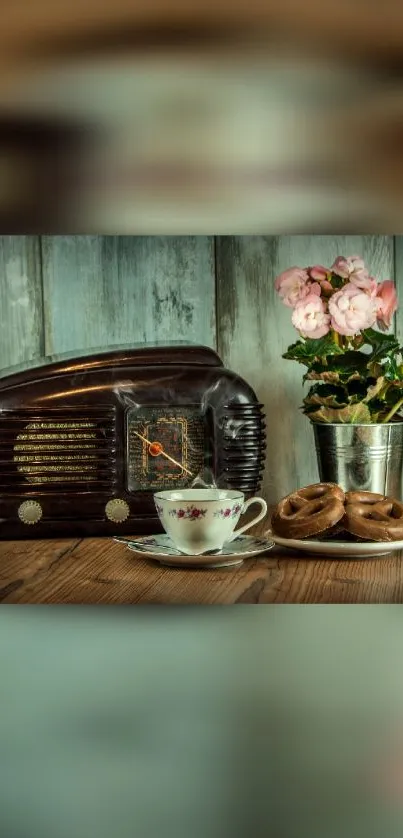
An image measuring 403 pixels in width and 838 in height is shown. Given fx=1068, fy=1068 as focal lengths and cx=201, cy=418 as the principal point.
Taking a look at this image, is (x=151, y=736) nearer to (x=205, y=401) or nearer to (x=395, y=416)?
(x=205, y=401)

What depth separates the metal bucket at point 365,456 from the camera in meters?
1.36

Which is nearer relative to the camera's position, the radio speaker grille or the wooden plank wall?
the radio speaker grille

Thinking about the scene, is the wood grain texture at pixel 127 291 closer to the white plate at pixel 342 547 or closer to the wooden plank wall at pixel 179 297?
the wooden plank wall at pixel 179 297

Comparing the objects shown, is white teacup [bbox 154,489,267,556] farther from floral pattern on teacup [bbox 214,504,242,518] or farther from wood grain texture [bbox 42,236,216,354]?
wood grain texture [bbox 42,236,216,354]

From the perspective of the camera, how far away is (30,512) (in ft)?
4.18

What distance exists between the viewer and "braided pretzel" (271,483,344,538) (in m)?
1.17

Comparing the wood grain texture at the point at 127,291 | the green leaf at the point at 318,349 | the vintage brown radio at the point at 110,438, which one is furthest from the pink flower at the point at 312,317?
the wood grain texture at the point at 127,291

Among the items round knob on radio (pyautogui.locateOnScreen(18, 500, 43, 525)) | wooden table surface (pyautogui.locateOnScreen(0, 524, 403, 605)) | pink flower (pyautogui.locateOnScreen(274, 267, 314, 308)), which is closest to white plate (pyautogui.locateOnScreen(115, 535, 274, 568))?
wooden table surface (pyautogui.locateOnScreen(0, 524, 403, 605))

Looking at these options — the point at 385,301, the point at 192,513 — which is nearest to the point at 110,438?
the point at 192,513

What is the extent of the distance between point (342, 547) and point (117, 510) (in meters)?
0.29

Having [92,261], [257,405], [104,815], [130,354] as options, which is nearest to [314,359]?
[257,405]

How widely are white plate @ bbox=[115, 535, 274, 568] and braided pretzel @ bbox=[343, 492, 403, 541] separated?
3.7 inches

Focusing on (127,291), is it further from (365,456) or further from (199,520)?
(199,520)

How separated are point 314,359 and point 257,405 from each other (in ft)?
0.40
